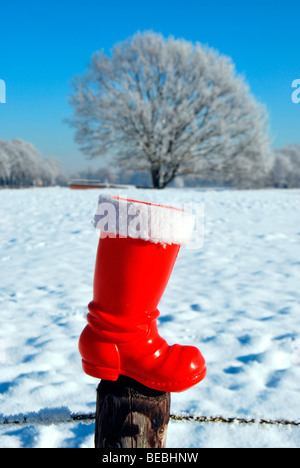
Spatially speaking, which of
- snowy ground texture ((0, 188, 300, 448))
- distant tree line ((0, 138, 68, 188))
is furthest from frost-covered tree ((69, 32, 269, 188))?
distant tree line ((0, 138, 68, 188))

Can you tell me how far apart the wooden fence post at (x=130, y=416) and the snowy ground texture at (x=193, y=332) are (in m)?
0.34

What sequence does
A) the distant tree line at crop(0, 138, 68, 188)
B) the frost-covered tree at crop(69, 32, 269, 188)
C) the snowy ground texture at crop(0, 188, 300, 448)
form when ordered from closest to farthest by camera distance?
1. the snowy ground texture at crop(0, 188, 300, 448)
2. the frost-covered tree at crop(69, 32, 269, 188)
3. the distant tree line at crop(0, 138, 68, 188)

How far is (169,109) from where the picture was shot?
54.9 ft

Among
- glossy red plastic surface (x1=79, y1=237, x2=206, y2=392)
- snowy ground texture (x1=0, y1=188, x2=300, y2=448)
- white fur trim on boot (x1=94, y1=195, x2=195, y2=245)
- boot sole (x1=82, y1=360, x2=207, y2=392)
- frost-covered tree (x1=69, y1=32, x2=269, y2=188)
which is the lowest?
snowy ground texture (x1=0, y1=188, x2=300, y2=448)

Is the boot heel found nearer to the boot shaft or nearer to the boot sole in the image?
the boot sole

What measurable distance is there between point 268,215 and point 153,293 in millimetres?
5245

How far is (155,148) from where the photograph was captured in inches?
711

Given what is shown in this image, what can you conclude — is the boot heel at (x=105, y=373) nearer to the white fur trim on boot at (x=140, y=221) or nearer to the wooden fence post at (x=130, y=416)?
the wooden fence post at (x=130, y=416)

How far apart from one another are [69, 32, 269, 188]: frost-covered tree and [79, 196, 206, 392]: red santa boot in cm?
1602

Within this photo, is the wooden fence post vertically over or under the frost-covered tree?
under

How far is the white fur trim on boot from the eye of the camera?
0.98m

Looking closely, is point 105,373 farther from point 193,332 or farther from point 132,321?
point 193,332

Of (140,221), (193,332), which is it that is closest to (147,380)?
(140,221)
